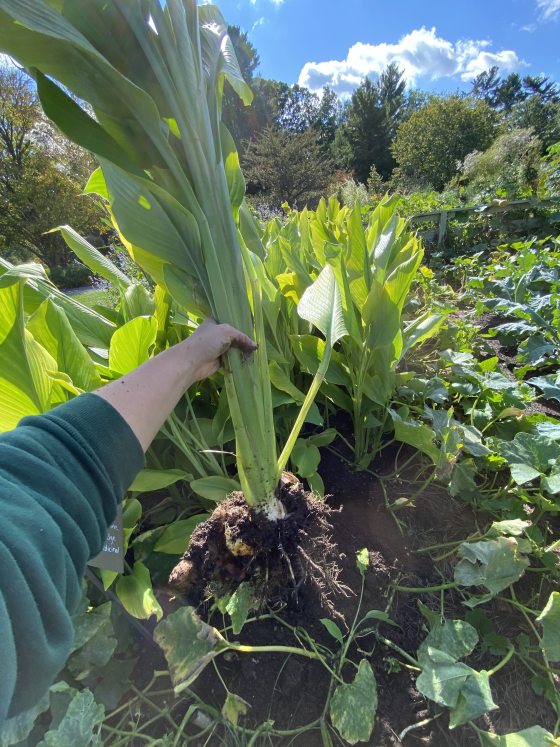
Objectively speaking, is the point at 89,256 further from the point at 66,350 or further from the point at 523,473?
the point at 523,473

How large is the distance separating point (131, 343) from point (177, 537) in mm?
588

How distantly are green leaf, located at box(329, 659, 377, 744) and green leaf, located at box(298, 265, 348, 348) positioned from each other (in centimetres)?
81

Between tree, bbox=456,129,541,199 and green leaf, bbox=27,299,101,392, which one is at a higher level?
tree, bbox=456,129,541,199

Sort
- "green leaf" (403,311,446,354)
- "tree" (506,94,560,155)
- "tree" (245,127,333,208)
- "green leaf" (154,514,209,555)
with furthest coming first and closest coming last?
"tree" (506,94,560,155), "tree" (245,127,333,208), "green leaf" (403,311,446,354), "green leaf" (154,514,209,555)

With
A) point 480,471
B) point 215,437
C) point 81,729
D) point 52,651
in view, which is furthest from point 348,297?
point 81,729

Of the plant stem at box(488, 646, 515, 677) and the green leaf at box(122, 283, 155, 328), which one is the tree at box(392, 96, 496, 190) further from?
the plant stem at box(488, 646, 515, 677)

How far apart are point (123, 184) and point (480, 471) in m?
1.49

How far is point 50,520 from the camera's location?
0.48 metres

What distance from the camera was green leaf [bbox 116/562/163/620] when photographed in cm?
90

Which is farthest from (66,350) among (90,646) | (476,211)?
(476,211)

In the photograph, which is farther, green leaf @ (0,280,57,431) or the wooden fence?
the wooden fence

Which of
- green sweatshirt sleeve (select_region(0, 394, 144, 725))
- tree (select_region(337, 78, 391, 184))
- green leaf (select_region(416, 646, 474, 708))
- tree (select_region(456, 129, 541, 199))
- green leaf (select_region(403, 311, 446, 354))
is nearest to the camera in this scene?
green sweatshirt sleeve (select_region(0, 394, 144, 725))

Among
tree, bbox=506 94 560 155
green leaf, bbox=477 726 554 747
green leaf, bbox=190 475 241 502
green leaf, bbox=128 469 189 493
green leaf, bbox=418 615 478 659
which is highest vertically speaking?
tree, bbox=506 94 560 155

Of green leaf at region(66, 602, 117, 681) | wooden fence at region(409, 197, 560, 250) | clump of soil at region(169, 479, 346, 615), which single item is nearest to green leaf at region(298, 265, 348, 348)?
clump of soil at region(169, 479, 346, 615)
